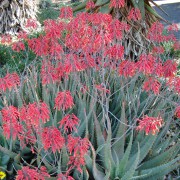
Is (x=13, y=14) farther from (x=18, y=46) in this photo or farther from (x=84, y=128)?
(x=84, y=128)

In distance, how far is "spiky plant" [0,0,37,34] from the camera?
6734mm

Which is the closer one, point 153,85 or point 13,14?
point 153,85

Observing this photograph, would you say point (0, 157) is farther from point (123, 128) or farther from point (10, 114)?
point (123, 128)

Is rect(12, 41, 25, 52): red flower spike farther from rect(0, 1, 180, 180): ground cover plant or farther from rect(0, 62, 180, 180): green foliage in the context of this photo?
rect(0, 62, 180, 180): green foliage

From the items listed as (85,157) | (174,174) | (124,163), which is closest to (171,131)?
(174,174)

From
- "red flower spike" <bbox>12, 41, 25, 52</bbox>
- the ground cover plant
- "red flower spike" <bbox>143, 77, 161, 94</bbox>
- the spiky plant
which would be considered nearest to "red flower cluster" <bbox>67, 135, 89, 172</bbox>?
the ground cover plant

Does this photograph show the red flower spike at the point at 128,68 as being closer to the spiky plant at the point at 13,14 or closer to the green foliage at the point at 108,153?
the green foliage at the point at 108,153

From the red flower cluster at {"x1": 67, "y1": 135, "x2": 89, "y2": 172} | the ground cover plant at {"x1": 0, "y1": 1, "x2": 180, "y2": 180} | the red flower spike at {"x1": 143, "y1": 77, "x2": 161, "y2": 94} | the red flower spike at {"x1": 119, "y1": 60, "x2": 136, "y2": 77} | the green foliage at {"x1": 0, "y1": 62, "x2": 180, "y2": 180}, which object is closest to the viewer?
the red flower cluster at {"x1": 67, "y1": 135, "x2": 89, "y2": 172}

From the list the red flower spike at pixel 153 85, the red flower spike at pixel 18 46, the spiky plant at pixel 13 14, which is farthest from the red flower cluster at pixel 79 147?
the spiky plant at pixel 13 14

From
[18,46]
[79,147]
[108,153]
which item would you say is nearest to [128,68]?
[108,153]

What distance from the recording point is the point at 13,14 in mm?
6840

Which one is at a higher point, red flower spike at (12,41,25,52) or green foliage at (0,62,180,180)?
red flower spike at (12,41,25,52)

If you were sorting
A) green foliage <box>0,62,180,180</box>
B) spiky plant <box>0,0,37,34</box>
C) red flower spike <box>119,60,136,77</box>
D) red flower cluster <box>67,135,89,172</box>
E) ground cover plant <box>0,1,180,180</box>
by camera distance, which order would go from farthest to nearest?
spiky plant <box>0,0,37,34</box>, red flower spike <box>119,60,136,77</box>, green foliage <box>0,62,180,180</box>, ground cover plant <box>0,1,180,180</box>, red flower cluster <box>67,135,89,172</box>

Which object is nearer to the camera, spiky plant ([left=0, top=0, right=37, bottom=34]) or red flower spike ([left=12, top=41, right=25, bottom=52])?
red flower spike ([left=12, top=41, right=25, bottom=52])
